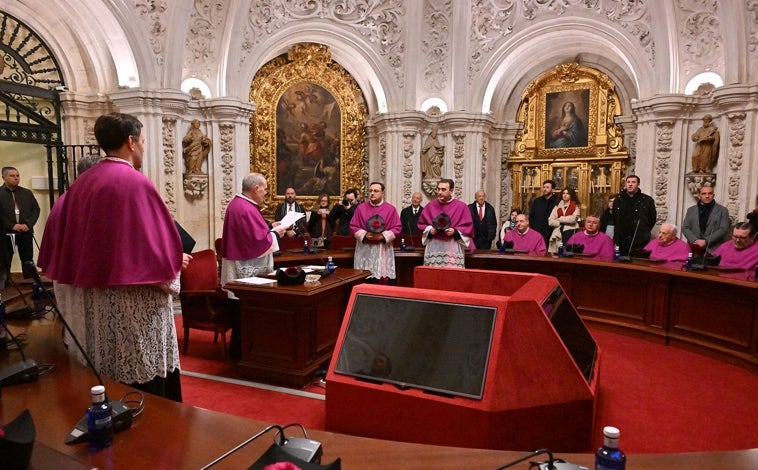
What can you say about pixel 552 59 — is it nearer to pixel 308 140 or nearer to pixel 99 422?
pixel 308 140

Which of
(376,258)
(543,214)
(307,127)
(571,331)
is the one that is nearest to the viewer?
(571,331)

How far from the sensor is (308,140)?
11898 millimetres

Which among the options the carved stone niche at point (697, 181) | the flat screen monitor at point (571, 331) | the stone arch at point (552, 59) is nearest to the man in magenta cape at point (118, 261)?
the flat screen monitor at point (571, 331)

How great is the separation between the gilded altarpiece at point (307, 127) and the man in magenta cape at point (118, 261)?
8.75 m

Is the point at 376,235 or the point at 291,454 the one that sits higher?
the point at 376,235

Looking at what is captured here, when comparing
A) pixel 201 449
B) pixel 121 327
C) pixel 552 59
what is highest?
pixel 552 59

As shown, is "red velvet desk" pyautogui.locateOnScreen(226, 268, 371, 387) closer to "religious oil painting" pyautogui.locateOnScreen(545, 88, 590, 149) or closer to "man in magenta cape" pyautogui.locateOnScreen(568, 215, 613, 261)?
"man in magenta cape" pyautogui.locateOnScreen(568, 215, 613, 261)

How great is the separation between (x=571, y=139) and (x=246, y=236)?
987 centimetres

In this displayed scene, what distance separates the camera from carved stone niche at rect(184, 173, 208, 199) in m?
9.54

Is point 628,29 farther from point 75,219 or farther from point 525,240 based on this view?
point 75,219

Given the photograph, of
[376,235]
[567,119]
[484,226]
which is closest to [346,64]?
[484,226]

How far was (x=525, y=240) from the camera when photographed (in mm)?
8289

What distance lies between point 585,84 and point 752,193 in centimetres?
495

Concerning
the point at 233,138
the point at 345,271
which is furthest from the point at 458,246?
the point at 233,138
